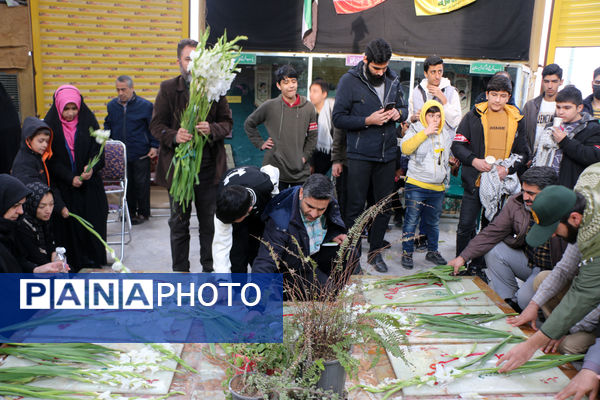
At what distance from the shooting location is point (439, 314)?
2.69m

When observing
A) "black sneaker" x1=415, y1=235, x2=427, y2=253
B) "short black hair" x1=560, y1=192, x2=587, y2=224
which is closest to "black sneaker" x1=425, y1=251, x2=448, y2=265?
"black sneaker" x1=415, y1=235, x2=427, y2=253

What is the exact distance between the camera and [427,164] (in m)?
4.52

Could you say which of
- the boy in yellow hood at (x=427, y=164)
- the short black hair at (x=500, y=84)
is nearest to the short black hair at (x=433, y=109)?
the boy in yellow hood at (x=427, y=164)

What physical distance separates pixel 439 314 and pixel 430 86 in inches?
110

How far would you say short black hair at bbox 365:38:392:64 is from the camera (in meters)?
4.09

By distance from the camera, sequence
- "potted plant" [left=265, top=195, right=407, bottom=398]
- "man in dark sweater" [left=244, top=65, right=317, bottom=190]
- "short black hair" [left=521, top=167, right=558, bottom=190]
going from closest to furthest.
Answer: "potted plant" [left=265, top=195, right=407, bottom=398] → "short black hair" [left=521, top=167, right=558, bottom=190] → "man in dark sweater" [left=244, top=65, right=317, bottom=190]

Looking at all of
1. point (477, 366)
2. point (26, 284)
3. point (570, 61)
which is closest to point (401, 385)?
point (477, 366)

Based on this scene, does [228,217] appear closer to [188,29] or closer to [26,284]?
[26,284]

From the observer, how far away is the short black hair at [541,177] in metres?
3.21

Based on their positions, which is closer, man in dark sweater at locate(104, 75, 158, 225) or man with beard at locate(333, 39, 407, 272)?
man with beard at locate(333, 39, 407, 272)

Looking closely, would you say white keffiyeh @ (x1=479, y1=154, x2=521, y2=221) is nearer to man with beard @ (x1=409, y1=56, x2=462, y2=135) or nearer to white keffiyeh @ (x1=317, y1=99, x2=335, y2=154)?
man with beard @ (x1=409, y1=56, x2=462, y2=135)

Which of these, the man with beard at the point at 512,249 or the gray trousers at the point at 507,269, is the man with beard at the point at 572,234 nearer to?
the man with beard at the point at 512,249

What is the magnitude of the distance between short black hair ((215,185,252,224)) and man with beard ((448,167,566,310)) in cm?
143

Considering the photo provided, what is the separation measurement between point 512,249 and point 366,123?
1507 millimetres
